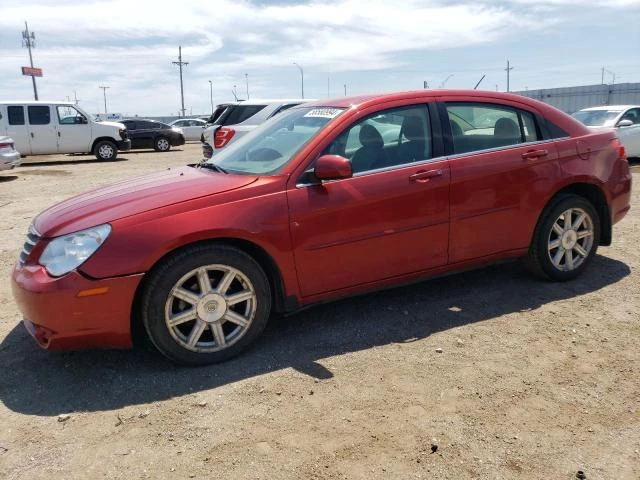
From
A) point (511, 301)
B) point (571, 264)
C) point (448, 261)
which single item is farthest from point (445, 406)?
point (571, 264)

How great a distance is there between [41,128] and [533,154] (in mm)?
17168

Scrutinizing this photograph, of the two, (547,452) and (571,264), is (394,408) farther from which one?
(571,264)

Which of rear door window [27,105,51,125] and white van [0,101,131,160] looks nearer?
white van [0,101,131,160]

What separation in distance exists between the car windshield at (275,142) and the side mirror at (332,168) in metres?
0.27

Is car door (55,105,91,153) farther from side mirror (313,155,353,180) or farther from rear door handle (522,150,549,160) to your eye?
rear door handle (522,150,549,160)

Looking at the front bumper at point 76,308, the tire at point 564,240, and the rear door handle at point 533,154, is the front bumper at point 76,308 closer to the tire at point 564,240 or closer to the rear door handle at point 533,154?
the rear door handle at point 533,154

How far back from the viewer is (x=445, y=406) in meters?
2.83

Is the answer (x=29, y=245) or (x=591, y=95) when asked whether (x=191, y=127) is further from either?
(x=29, y=245)

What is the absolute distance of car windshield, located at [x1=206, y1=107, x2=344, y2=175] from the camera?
3.68 meters

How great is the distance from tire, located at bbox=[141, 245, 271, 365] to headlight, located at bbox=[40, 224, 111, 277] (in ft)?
1.16

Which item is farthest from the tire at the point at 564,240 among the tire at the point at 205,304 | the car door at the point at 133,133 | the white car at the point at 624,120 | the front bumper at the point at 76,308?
the car door at the point at 133,133

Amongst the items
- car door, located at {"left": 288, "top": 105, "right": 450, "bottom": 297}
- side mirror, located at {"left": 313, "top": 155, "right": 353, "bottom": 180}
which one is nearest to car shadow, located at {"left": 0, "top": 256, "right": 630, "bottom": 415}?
car door, located at {"left": 288, "top": 105, "right": 450, "bottom": 297}

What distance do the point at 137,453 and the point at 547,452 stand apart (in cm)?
187

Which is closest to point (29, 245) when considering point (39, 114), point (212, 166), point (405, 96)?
point (212, 166)
